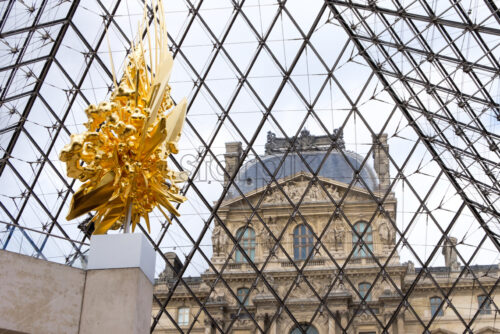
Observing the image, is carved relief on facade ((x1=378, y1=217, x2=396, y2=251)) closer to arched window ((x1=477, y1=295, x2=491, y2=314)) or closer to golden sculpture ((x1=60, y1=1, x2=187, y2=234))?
arched window ((x1=477, y1=295, x2=491, y2=314))

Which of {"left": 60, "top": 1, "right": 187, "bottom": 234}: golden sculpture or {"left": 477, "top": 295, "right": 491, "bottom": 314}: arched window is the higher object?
{"left": 477, "top": 295, "right": 491, "bottom": 314}: arched window

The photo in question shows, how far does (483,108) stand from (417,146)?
454 centimetres

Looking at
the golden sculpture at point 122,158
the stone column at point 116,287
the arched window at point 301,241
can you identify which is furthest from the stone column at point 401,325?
the stone column at point 116,287

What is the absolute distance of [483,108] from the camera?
20.8 meters

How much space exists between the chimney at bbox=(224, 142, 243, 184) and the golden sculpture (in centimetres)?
1347

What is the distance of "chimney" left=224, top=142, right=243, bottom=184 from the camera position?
25.4 meters

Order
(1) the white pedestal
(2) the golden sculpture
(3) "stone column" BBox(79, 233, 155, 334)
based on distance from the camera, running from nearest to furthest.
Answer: (3) "stone column" BBox(79, 233, 155, 334)
(1) the white pedestal
(2) the golden sculpture

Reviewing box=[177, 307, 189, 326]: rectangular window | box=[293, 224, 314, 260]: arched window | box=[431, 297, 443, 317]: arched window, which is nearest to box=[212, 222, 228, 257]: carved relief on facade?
box=[177, 307, 189, 326]: rectangular window

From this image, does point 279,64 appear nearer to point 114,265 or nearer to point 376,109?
point 376,109

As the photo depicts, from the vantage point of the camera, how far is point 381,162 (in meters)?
28.2

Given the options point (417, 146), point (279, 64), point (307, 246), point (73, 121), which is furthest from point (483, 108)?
point (73, 121)

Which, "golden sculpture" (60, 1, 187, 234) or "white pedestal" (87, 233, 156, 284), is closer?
"white pedestal" (87, 233, 156, 284)

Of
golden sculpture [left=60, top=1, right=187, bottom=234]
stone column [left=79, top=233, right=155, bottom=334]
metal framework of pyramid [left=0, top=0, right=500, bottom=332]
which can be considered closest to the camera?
stone column [left=79, top=233, right=155, bottom=334]

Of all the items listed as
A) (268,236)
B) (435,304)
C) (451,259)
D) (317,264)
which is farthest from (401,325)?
(268,236)
